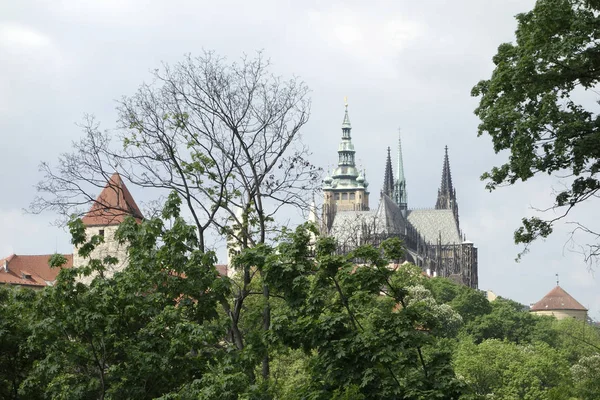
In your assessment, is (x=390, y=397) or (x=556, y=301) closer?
(x=390, y=397)

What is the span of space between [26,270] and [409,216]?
278 ft

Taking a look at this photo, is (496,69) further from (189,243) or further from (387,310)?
(189,243)

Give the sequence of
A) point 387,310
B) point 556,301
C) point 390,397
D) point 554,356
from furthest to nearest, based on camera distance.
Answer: point 556,301, point 554,356, point 387,310, point 390,397

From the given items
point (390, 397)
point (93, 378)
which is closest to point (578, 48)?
point (390, 397)

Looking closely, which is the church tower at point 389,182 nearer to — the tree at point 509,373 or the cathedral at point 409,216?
the cathedral at point 409,216

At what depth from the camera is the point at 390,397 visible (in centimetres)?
1825

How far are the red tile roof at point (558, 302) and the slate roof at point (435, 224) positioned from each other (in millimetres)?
18291

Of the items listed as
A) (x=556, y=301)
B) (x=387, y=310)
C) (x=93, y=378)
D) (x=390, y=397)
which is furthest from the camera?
(x=556, y=301)

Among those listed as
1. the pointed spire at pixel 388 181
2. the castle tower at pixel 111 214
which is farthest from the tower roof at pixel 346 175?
the castle tower at pixel 111 214

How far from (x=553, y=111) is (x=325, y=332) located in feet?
20.2

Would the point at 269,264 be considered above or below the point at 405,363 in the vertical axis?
above

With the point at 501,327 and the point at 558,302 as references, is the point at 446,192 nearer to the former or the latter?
the point at 558,302

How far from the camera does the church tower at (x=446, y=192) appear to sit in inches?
7461

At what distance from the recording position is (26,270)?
346ft
